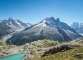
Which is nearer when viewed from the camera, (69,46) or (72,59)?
(72,59)

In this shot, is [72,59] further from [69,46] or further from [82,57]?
[69,46]

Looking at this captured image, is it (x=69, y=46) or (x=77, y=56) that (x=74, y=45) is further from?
(x=77, y=56)

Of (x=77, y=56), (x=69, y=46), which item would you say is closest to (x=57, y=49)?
(x=69, y=46)

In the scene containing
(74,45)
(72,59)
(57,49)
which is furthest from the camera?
(57,49)

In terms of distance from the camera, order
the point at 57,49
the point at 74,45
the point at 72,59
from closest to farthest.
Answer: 1. the point at 72,59
2. the point at 74,45
3. the point at 57,49

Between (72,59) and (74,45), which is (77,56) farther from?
(74,45)

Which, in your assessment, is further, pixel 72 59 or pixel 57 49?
pixel 57 49

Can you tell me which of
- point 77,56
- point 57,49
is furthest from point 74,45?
point 77,56
